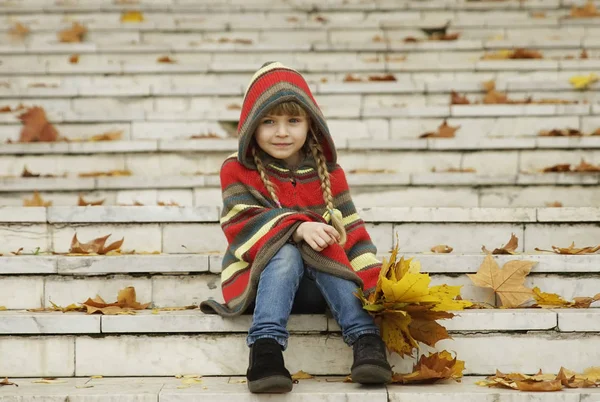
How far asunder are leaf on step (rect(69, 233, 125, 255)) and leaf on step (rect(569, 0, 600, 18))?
16.4 feet

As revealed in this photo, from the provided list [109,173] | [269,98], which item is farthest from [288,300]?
[109,173]

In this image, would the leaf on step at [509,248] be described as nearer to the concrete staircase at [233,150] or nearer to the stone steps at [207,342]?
the concrete staircase at [233,150]

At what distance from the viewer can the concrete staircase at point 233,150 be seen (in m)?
2.86

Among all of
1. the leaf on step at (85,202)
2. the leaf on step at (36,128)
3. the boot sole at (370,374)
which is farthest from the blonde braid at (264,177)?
the leaf on step at (36,128)

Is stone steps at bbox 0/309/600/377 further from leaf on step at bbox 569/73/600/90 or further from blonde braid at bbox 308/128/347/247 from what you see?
leaf on step at bbox 569/73/600/90

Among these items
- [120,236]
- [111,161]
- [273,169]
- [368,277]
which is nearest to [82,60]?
[111,161]

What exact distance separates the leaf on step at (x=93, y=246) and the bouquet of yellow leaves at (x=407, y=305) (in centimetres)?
130

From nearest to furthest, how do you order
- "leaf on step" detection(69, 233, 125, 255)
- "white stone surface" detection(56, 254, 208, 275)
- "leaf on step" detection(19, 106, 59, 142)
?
"white stone surface" detection(56, 254, 208, 275) < "leaf on step" detection(69, 233, 125, 255) < "leaf on step" detection(19, 106, 59, 142)

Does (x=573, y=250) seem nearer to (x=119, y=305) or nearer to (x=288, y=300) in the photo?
(x=288, y=300)

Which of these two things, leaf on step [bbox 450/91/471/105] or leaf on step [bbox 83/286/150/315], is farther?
leaf on step [bbox 450/91/471/105]

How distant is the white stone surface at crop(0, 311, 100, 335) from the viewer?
286 cm

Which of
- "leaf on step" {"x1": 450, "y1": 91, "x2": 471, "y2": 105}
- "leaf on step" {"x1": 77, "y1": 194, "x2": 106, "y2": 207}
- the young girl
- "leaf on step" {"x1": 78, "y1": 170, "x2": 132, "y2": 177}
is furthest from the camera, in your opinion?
"leaf on step" {"x1": 450, "y1": 91, "x2": 471, "y2": 105}

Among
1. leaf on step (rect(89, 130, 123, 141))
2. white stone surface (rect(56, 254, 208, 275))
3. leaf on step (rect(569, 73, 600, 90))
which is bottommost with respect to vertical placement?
white stone surface (rect(56, 254, 208, 275))

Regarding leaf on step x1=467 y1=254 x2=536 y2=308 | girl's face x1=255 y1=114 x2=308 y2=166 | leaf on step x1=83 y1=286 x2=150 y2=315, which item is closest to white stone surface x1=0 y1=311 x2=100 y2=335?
leaf on step x1=83 y1=286 x2=150 y2=315
